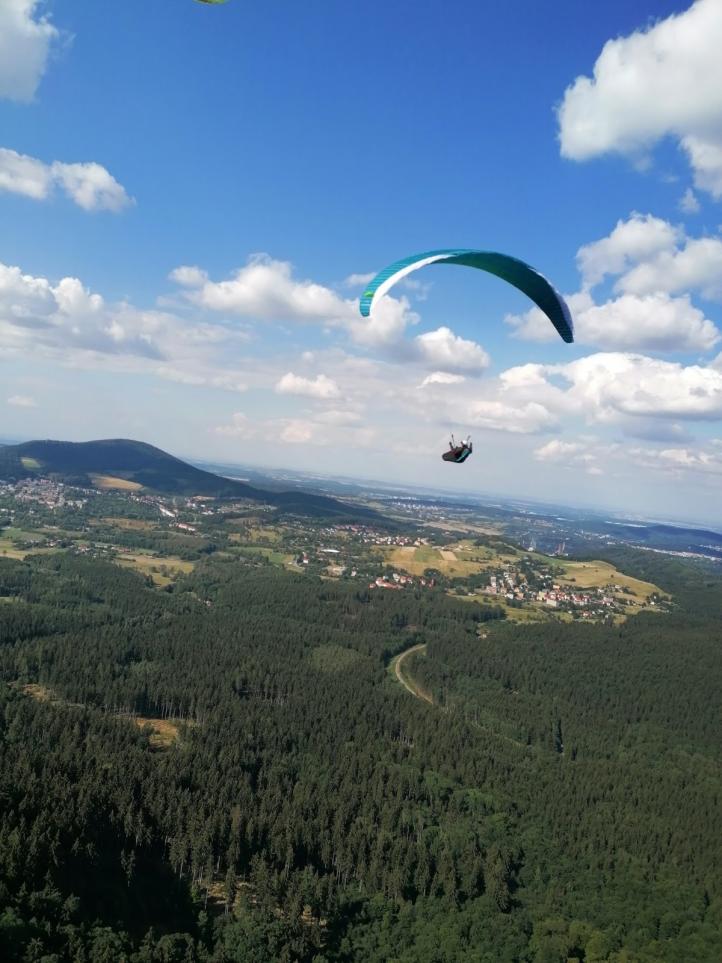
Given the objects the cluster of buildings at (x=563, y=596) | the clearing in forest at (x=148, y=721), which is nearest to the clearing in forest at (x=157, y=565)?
the clearing in forest at (x=148, y=721)

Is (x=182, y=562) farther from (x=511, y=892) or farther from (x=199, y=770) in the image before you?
(x=511, y=892)

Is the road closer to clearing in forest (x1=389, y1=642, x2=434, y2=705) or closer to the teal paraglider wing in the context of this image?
clearing in forest (x1=389, y1=642, x2=434, y2=705)

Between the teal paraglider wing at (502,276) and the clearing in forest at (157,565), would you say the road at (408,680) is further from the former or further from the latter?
the teal paraglider wing at (502,276)

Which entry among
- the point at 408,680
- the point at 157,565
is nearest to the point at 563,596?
the point at 408,680

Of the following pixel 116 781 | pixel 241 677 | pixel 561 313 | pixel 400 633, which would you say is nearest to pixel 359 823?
pixel 116 781

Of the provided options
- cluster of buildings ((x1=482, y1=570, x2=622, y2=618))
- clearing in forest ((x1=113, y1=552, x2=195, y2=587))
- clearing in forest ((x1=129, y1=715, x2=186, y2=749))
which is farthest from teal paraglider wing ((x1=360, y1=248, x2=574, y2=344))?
cluster of buildings ((x1=482, y1=570, x2=622, y2=618))

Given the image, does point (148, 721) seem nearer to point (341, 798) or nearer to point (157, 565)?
point (341, 798)
